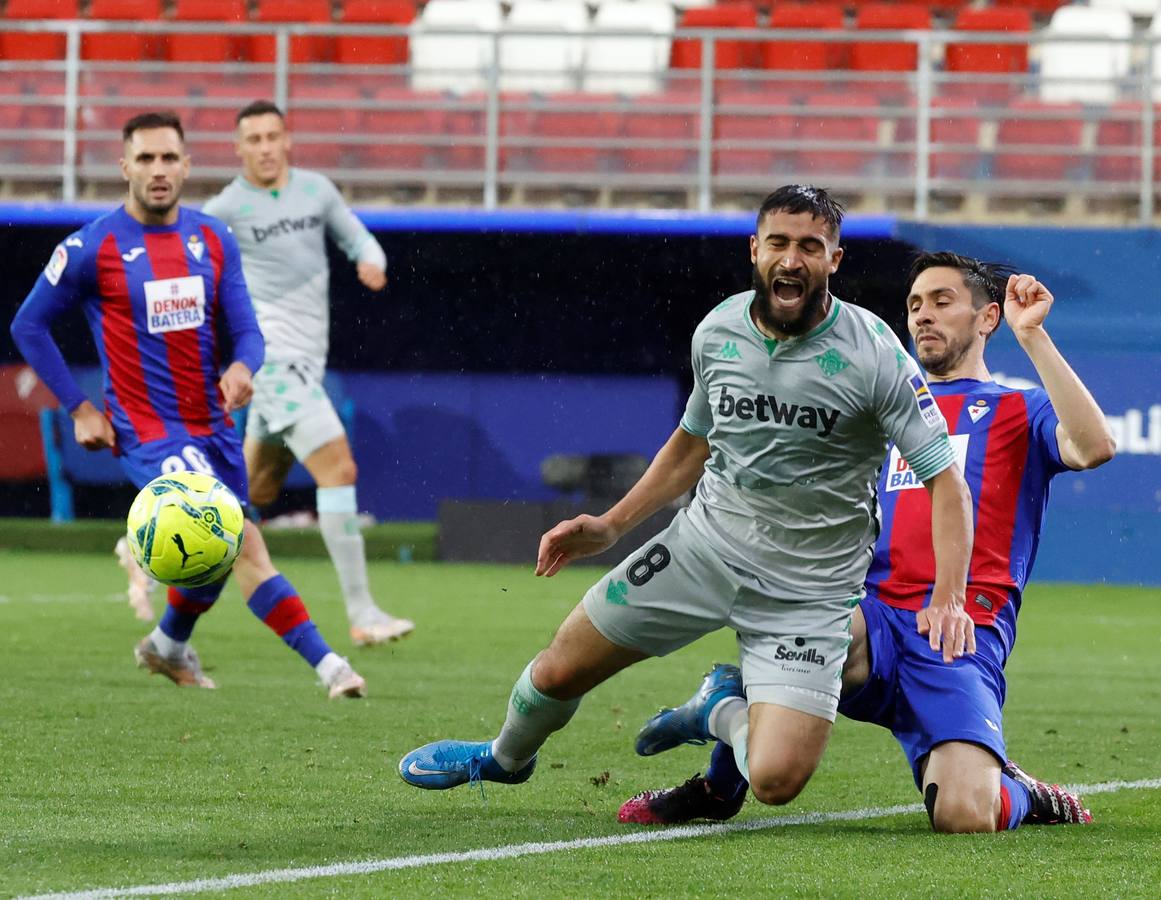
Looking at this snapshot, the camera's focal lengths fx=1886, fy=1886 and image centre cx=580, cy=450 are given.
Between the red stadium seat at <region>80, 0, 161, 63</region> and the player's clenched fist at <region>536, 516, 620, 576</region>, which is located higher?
the red stadium seat at <region>80, 0, 161, 63</region>

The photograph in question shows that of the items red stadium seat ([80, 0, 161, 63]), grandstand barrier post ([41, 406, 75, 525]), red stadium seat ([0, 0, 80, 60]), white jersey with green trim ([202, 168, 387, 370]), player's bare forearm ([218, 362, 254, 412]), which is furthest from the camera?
red stadium seat ([0, 0, 80, 60])

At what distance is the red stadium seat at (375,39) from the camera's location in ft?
58.1

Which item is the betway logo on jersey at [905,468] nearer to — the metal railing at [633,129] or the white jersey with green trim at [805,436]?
the white jersey with green trim at [805,436]

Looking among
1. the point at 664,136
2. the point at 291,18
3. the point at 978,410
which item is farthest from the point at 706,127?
the point at 978,410

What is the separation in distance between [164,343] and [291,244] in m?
2.58

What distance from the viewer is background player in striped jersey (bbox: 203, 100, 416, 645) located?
9094mm

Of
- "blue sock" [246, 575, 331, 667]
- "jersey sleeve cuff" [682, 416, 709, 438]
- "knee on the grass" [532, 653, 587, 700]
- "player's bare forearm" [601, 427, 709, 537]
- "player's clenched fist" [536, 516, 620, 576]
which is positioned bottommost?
"blue sock" [246, 575, 331, 667]

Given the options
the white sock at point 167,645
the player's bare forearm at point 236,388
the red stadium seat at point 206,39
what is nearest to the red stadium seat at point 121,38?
the red stadium seat at point 206,39

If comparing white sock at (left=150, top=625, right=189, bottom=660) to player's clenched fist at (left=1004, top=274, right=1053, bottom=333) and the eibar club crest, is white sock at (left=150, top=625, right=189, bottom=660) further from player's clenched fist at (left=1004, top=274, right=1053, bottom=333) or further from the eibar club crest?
player's clenched fist at (left=1004, top=274, right=1053, bottom=333)

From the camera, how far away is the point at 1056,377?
4926 millimetres

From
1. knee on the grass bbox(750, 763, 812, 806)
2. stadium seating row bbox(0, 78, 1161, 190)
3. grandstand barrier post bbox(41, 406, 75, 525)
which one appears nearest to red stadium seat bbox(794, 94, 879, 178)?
stadium seating row bbox(0, 78, 1161, 190)

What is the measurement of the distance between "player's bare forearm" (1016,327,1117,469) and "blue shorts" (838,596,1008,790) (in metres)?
0.63

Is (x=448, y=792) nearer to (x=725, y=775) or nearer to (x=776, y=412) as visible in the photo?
(x=725, y=775)

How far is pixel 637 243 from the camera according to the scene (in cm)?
1591
